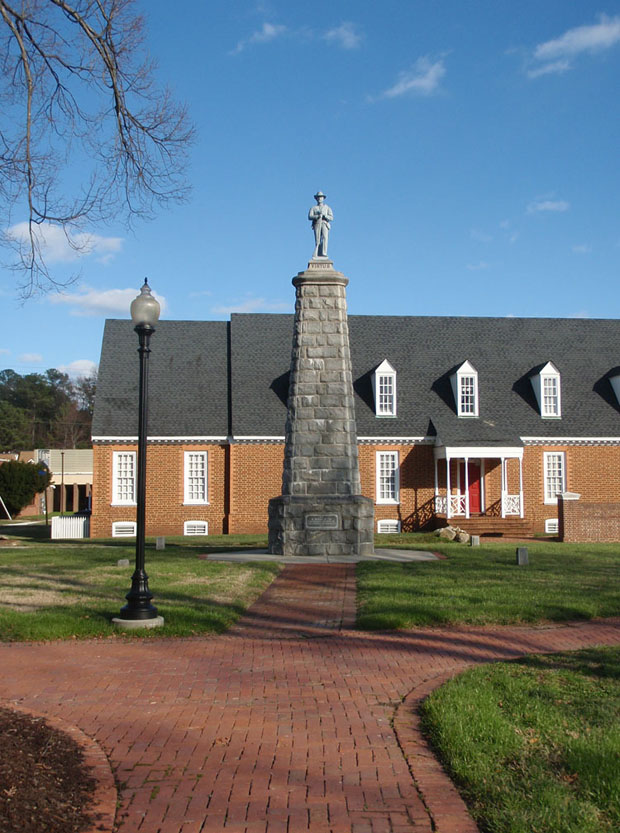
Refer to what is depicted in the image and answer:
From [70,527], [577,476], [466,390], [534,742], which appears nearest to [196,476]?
[70,527]

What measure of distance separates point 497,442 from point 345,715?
25.7 m

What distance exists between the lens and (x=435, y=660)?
8.31 meters

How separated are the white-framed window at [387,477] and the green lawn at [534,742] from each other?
2401 cm

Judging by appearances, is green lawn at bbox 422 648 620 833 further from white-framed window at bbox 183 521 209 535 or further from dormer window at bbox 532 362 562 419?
dormer window at bbox 532 362 562 419

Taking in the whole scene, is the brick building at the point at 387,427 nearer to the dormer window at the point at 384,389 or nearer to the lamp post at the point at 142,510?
the dormer window at the point at 384,389

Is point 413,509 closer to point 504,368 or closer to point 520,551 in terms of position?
point 504,368

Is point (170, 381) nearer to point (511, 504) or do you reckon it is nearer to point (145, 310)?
point (511, 504)

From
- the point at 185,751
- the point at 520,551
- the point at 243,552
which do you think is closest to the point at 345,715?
the point at 185,751

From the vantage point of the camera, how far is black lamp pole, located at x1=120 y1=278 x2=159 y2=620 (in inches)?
389

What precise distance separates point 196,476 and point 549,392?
1465 centimetres

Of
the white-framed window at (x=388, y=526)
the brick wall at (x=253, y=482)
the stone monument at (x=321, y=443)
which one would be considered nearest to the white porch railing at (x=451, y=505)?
the white-framed window at (x=388, y=526)

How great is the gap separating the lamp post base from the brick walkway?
0.45 meters

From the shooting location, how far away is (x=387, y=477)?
105ft

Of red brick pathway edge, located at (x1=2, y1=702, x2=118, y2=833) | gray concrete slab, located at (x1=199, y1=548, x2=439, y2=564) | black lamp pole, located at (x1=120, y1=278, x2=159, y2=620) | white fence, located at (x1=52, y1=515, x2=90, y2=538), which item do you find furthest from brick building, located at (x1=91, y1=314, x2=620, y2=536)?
red brick pathway edge, located at (x1=2, y1=702, x2=118, y2=833)
